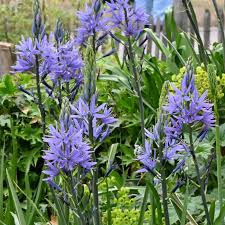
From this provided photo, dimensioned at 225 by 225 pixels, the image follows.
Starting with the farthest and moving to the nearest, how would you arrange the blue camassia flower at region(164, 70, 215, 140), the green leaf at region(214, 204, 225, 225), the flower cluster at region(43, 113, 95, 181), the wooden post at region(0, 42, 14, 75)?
the wooden post at region(0, 42, 14, 75)
the green leaf at region(214, 204, 225, 225)
the blue camassia flower at region(164, 70, 215, 140)
the flower cluster at region(43, 113, 95, 181)

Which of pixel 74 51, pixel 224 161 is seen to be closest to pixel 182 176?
pixel 74 51

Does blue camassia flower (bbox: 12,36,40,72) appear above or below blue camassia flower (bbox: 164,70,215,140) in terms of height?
above

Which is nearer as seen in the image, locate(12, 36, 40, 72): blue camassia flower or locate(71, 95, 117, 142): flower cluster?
locate(71, 95, 117, 142): flower cluster

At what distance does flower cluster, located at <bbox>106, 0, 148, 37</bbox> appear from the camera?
212cm

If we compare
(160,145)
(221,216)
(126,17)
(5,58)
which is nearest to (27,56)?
(126,17)

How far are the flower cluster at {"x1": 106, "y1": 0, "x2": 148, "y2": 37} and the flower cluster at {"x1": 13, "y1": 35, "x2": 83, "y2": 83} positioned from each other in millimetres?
305

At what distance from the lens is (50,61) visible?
6.07ft

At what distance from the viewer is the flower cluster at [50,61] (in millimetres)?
1844

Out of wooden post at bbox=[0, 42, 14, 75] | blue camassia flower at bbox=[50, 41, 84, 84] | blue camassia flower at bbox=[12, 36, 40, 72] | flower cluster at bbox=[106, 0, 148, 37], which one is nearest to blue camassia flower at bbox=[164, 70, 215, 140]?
blue camassia flower at bbox=[50, 41, 84, 84]

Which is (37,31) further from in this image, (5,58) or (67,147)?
(5,58)

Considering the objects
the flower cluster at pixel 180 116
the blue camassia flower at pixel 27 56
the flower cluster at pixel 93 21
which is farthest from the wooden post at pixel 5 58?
the flower cluster at pixel 180 116

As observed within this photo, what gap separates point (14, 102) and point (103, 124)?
2575 millimetres

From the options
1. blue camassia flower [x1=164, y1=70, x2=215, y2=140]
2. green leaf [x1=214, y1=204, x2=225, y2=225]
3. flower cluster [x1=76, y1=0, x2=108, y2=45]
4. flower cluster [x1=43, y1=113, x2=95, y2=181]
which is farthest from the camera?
flower cluster [x1=76, y1=0, x2=108, y2=45]

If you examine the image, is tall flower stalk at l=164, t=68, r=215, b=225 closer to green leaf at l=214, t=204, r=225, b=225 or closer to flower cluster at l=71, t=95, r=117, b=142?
flower cluster at l=71, t=95, r=117, b=142
